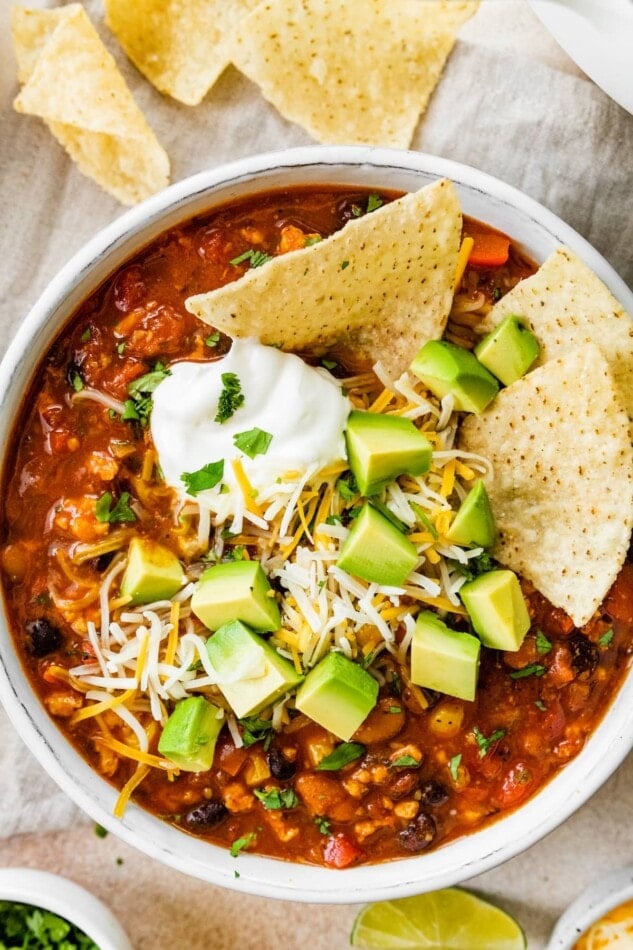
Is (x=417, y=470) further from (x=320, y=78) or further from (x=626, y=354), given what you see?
(x=320, y=78)

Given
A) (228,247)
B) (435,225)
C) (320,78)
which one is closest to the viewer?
(435,225)

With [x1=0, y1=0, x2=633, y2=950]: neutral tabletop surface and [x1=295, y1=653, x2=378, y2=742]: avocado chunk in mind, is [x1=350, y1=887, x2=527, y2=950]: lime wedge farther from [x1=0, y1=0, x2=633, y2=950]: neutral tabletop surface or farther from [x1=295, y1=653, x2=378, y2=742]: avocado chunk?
[x1=295, y1=653, x2=378, y2=742]: avocado chunk

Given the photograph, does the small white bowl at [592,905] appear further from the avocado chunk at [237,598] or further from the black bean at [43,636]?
the black bean at [43,636]

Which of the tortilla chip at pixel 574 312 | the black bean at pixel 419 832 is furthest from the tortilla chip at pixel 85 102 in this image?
the black bean at pixel 419 832

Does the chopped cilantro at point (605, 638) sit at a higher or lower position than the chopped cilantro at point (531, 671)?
higher

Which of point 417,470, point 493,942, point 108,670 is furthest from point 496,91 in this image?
point 493,942

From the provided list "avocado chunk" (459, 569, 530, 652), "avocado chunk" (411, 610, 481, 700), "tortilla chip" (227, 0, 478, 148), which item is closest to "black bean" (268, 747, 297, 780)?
"avocado chunk" (411, 610, 481, 700)
